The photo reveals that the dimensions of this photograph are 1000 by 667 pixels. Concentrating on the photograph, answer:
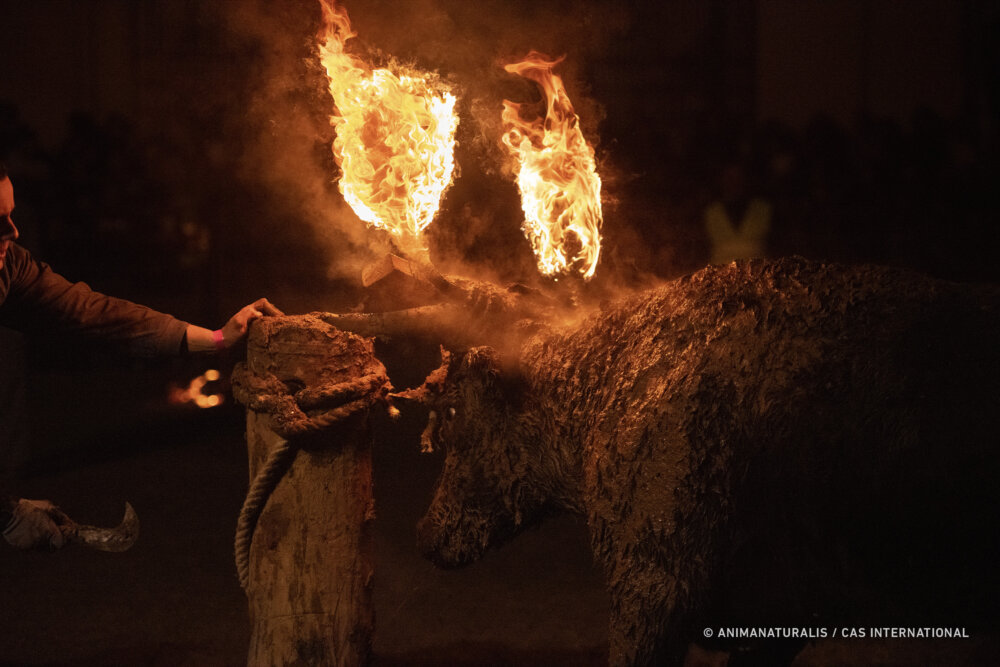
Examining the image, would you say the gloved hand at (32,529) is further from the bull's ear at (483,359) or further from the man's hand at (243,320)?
the bull's ear at (483,359)

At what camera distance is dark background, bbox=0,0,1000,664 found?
493cm

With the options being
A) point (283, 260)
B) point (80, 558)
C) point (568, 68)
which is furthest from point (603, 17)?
point (80, 558)

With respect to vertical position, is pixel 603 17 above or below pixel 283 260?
above

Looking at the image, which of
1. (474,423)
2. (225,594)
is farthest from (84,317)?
(225,594)

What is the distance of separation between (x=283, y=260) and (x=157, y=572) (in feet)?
18.9

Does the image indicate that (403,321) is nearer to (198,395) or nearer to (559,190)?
(559,190)

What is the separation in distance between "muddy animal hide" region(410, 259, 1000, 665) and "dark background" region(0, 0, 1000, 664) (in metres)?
1.08

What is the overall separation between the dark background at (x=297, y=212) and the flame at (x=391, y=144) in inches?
23.0

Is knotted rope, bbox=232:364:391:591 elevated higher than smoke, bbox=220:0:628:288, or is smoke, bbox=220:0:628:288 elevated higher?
smoke, bbox=220:0:628:288

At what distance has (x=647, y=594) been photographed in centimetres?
243

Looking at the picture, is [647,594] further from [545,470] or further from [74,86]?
[74,86]

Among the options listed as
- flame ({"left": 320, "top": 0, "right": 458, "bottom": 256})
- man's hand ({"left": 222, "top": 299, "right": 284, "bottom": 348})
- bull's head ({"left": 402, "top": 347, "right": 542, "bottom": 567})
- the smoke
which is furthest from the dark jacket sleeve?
the smoke

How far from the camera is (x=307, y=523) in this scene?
3.12 m

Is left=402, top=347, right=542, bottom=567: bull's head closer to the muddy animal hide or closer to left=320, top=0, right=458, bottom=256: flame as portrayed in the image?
the muddy animal hide
